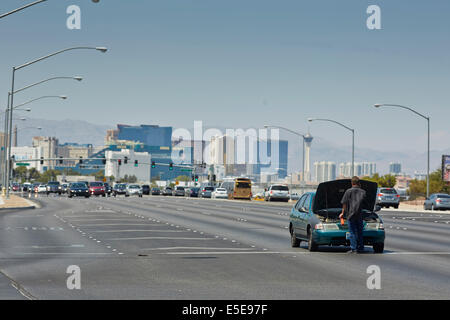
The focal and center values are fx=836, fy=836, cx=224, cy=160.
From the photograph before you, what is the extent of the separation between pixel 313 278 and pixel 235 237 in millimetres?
12358

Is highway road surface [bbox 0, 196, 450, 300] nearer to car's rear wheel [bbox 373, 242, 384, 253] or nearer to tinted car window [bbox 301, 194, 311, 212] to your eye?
Result: car's rear wheel [bbox 373, 242, 384, 253]

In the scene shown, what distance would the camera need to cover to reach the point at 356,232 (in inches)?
796

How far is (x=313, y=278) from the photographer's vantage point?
1495cm

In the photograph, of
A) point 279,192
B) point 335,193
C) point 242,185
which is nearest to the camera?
point 335,193

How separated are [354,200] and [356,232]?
0.86 metres

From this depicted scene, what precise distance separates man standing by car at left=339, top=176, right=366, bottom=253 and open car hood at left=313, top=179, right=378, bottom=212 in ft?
3.82

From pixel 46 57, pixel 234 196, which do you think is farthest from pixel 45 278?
pixel 234 196

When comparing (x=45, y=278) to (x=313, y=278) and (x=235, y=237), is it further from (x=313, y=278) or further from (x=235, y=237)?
(x=235, y=237)

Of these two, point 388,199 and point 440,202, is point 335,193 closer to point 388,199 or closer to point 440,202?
point 440,202

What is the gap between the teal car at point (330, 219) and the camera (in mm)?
20688

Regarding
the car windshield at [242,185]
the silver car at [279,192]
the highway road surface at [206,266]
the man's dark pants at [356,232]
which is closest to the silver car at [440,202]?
the silver car at [279,192]

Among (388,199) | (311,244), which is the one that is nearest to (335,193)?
(311,244)

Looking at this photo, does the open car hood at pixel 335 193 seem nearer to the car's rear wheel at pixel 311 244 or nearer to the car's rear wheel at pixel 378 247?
the car's rear wheel at pixel 311 244
